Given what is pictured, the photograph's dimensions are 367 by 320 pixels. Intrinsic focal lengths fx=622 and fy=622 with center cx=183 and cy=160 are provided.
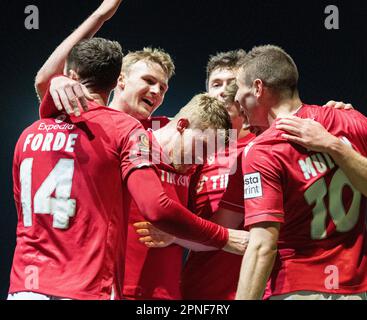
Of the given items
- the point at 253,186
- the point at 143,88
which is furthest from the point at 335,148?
the point at 143,88

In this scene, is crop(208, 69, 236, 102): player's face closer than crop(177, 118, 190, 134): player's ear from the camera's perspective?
No

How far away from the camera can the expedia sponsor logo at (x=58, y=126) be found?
2.26m

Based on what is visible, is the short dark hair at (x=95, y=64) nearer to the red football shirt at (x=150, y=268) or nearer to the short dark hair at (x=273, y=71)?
the red football shirt at (x=150, y=268)

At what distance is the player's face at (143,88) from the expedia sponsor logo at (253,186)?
1239mm

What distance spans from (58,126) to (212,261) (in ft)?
3.17

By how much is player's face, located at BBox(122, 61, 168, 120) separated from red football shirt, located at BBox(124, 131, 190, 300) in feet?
2.47

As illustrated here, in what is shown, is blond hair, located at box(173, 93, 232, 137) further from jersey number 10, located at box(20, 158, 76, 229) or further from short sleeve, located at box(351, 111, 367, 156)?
jersey number 10, located at box(20, 158, 76, 229)

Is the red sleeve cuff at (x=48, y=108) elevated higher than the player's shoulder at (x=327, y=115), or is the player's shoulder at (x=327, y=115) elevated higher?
the red sleeve cuff at (x=48, y=108)

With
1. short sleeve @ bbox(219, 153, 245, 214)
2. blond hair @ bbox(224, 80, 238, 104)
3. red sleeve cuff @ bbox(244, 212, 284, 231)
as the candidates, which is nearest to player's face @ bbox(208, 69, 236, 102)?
blond hair @ bbox(224, 80, 238, 104)

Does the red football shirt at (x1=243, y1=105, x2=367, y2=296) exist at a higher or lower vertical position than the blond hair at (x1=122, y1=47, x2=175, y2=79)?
lower

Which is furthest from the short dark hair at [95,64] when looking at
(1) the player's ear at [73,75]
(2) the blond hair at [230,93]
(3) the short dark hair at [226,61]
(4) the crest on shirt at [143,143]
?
(3) the short dark hair at [226,61]

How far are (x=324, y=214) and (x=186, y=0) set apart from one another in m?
4.06

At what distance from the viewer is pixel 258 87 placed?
2.48 m

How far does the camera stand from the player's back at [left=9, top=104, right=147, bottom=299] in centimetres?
212
